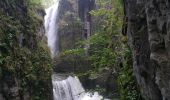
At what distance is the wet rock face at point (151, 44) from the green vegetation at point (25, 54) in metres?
6.28

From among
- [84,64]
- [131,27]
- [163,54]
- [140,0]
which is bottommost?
[84,64]

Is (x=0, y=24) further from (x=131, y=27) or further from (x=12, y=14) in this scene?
(x=131, y=27)

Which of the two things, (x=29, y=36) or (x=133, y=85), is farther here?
(x=29, y=36)

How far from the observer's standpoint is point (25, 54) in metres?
14.1

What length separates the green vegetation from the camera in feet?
40.9

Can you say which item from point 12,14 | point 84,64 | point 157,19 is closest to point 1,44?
point 12,14

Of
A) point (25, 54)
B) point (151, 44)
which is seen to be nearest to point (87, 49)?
point (151, 44)

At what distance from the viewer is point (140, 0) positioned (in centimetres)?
637

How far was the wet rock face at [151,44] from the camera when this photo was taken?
192 inches

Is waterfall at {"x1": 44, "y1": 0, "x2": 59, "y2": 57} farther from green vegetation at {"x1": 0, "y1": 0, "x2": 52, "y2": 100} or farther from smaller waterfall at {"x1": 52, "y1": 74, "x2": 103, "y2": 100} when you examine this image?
green vegetation at {"x1": 0, "y1": 0, "x2": 52, "y2": 100}

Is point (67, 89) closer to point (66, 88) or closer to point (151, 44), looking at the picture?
point (66, 88)

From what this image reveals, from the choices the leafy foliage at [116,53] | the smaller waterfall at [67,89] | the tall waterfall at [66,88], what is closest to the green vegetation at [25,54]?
the tall waterfall at [66,88]

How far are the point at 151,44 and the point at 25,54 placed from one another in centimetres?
951

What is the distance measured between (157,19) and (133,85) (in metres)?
3.05
